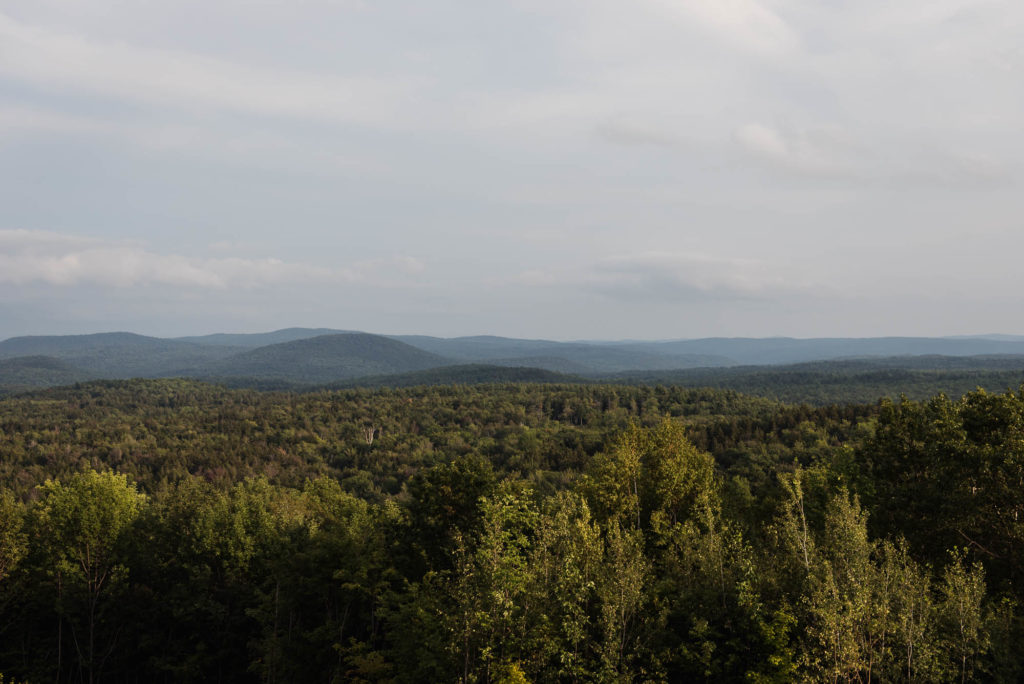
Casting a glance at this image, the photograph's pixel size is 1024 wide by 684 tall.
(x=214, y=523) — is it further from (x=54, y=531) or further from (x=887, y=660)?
(x=887, y=660)

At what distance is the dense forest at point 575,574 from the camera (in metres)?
20.8

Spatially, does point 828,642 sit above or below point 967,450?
below

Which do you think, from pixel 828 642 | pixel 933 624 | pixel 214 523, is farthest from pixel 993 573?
pixel 214 523

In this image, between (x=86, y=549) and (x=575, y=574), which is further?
(x=86, y=549)

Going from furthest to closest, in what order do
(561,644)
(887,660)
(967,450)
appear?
(967,450)
(561,644)
(887,660)

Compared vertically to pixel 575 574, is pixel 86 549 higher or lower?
lower

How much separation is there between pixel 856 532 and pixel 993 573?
1590cm

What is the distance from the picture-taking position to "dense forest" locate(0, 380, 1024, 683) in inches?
819

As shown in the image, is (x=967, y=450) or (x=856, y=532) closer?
(x=856, y=532)

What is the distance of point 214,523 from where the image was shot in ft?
169

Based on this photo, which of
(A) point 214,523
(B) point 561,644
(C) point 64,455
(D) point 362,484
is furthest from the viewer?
(C) point 64,455

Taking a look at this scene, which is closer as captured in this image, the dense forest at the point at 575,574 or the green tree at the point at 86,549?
the dense forest at the point at 575,574

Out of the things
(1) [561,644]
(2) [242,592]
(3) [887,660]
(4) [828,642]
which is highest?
(4) [828,642]

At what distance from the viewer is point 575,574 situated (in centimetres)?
2312
